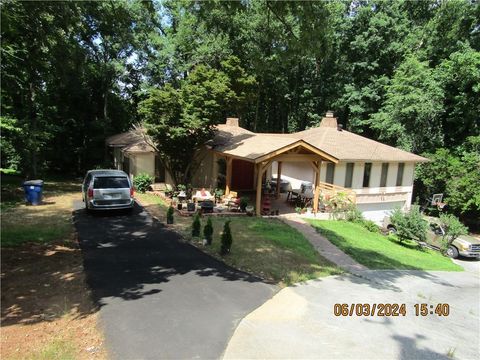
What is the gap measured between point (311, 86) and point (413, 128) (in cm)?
1089

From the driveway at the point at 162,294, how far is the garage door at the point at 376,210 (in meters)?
14.1

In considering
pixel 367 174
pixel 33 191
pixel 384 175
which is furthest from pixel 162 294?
pixel 384 175

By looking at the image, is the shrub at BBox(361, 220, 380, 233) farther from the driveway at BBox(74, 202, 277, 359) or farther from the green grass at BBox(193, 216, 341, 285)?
the driveway at BBox(74, 202, 277, 359)

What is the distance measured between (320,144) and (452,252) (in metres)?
9.86

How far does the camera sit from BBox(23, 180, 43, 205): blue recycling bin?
52.9 ft

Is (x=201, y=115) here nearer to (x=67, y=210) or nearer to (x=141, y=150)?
(x=141, y=150)

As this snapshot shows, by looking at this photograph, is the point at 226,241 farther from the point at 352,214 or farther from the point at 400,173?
the point at 400,173

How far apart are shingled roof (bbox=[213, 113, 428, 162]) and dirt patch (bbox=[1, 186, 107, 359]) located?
9.12 metres

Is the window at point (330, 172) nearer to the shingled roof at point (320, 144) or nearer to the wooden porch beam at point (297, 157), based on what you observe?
the shingled roof at point (320, 144)

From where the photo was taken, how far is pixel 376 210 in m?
23.1

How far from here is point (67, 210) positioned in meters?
15.7

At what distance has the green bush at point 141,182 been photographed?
2142 centimetres

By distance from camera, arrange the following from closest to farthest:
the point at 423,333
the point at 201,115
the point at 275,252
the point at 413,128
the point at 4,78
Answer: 1. the point at 423,333
2. the point at 4,78
3. the point at 275,252
4. the point at 201,115
5. the point at 413,128

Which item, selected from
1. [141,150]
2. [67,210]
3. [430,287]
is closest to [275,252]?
[430,287]
